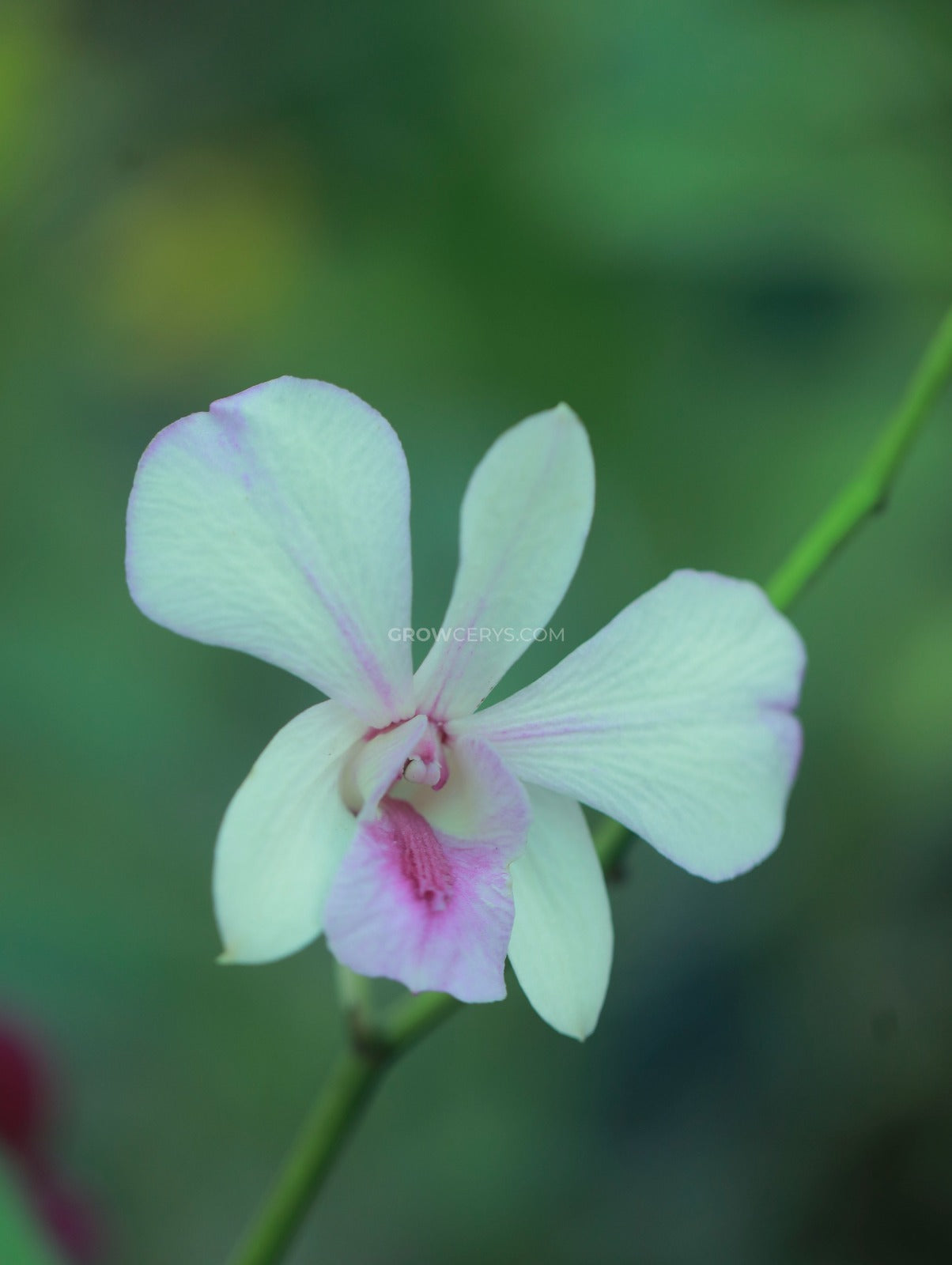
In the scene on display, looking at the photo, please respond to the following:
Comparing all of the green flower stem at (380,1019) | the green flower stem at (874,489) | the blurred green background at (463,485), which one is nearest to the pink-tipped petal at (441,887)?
the green flower stem at (380,1019)

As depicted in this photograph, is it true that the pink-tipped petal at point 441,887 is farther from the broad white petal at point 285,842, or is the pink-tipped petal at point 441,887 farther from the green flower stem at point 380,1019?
the green flower stem at point 380,1019

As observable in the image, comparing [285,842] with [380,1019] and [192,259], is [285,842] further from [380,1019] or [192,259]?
[192,259]

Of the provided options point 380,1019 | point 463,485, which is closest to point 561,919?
point 380,1019

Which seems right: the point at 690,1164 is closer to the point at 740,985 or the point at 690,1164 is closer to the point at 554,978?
the point at 740,985

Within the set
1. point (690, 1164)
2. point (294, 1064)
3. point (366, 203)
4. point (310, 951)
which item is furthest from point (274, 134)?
point (690, 1164)

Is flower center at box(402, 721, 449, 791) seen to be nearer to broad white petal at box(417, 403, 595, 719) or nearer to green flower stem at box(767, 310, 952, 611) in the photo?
broad white petal at box(417, 403, 595, 719)

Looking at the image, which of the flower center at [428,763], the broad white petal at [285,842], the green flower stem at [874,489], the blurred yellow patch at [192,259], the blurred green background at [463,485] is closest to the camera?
the broad white petal at [285,842]
